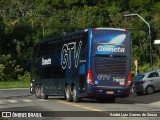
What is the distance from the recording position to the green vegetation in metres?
75.8

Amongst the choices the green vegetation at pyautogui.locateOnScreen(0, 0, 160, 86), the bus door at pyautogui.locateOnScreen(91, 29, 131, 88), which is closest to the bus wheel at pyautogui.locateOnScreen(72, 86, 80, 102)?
the bus door at pyautogui.locateOnScreen(91, 29, 131, 88)

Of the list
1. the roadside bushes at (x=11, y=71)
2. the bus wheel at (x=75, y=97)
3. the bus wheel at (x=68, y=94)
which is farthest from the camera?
the roadside bushes at (x=11, y=71)

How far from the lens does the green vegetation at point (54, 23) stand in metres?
75.8

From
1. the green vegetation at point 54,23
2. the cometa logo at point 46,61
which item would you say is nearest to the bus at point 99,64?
the cometa logo at point 46,61

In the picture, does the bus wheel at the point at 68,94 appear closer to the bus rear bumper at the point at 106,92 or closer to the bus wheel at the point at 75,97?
the bus wheel at the point at 75,97

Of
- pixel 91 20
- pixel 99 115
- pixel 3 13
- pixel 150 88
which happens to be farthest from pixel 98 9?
pixel 99 115

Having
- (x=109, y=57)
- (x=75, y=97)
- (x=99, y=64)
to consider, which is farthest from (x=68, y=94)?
(x=109, y=57)

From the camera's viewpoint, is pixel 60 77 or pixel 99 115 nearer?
pixel 99 115

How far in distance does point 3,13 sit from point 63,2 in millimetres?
17271

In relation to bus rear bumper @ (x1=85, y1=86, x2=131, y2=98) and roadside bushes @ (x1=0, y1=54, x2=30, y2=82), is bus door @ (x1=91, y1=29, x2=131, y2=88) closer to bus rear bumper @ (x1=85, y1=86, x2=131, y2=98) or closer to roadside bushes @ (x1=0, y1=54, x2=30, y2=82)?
bus rear bumper @ (x1=85, y1=86, x2=131, y2=98)

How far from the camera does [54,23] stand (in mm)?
→ 84875

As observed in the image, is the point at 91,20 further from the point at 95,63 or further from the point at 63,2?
the point at 95,63

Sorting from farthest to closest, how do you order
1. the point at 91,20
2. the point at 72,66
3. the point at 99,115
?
the point at 91,20 → the point at 72,66 → the point at 99,115

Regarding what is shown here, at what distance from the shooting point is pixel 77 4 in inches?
3812
